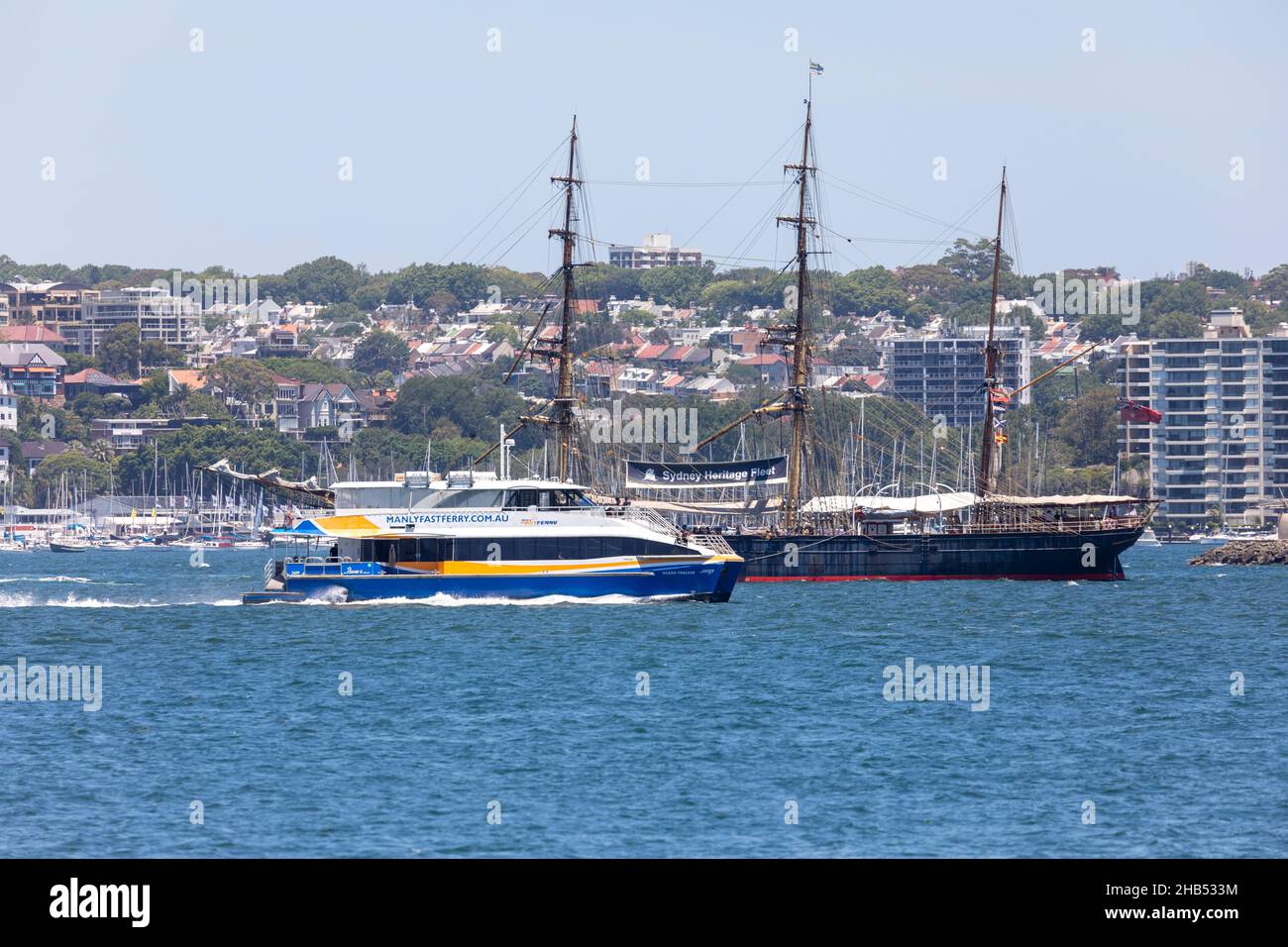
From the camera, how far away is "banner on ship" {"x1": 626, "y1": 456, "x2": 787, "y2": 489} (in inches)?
3743

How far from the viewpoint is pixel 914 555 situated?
297ft

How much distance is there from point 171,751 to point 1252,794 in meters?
19.1

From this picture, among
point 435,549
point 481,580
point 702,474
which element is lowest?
point 481,580

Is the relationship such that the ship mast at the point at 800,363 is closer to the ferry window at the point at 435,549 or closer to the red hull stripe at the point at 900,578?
the red hull stripe at the point at 900,578

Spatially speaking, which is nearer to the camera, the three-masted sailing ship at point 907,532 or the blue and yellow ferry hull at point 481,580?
the blue and yellow ferry hull at point 481,580

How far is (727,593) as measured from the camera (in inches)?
2623

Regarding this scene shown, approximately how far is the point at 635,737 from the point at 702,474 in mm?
57146

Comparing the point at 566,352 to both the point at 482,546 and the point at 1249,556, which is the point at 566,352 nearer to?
the point at 482,546

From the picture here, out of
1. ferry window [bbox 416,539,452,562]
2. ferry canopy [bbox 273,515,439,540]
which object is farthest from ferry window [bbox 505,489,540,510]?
ferry canopy [bbox 273,515,439,540]

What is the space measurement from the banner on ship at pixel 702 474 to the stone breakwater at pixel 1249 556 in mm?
48334

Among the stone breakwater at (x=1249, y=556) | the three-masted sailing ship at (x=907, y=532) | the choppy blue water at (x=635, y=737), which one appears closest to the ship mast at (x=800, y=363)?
the three-masted sailing ship at (x=907, y=532)

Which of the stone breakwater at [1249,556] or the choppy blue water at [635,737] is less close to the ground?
the choppy blue water at [635,737]

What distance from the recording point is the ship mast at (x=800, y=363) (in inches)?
3654

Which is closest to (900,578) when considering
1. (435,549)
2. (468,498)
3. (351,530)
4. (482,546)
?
(482,546)
